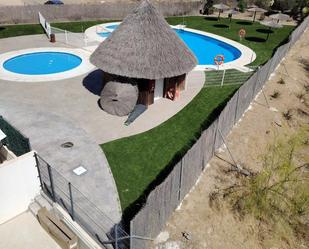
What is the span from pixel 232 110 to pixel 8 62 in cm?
2072

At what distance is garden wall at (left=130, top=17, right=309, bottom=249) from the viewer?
9.80 metres

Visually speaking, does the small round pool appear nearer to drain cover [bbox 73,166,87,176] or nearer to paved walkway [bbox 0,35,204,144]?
paved walkway [bbox 0,35,204,144]

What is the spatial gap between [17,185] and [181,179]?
21.0 feet

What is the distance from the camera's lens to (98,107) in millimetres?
19812

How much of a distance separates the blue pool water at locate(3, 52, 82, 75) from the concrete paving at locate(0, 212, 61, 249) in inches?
633

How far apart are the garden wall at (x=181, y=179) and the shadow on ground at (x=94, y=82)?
382 inches

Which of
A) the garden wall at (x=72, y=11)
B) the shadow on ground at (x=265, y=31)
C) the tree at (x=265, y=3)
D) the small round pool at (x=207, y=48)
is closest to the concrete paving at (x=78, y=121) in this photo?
the small round pool at (x=207, y=48)

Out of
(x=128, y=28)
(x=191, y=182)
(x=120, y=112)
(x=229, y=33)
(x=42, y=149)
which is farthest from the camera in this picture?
(x=229, y=33)

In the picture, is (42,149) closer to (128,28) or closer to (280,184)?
(128,28)

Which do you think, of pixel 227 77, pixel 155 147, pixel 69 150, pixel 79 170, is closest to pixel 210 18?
pixel 227 77

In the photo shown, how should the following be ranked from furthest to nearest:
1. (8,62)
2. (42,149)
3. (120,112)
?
(8,62) < (120,112) < (42,149)

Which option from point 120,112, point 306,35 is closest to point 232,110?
point 120,112

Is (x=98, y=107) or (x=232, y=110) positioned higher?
(x=232, y=110)

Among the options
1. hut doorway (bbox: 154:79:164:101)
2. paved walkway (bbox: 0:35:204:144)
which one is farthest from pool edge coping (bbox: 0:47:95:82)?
hut doorway (bbox: 154:79:164:101)
